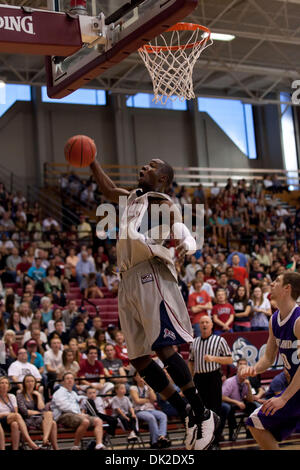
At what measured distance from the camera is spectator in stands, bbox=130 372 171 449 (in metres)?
10.0

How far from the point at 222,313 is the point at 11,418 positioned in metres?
4.62

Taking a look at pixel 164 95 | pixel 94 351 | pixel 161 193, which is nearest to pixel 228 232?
pixel 94 351

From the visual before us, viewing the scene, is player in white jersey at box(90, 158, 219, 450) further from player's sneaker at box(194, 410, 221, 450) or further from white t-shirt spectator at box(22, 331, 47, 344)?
white t-shirt spectator at box(22, 331, 47, 344)

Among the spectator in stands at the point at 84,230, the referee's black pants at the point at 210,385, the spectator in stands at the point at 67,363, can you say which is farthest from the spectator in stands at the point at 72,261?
the referee's black pants at the point at 210,385

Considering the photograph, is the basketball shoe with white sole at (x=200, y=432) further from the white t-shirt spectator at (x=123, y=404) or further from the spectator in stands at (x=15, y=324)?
the spectator in stands at (x=15, y=324)

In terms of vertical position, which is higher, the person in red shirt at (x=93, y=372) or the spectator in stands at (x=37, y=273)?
the spectator in stands at (x=37, y=273)

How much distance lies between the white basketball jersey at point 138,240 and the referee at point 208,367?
4.11 meters

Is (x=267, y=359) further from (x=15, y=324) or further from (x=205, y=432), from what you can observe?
(x=15, y=324)

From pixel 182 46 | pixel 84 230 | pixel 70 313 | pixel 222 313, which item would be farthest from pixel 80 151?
pixel 84 230

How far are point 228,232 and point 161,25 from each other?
48.7 feet

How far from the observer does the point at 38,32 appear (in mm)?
5559

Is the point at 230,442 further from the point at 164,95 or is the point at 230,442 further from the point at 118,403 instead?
the point at 164,95

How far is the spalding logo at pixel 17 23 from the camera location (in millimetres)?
5410

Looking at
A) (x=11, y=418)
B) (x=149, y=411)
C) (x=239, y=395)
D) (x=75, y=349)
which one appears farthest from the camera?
(x=75, y=349)
